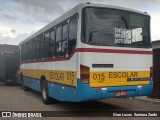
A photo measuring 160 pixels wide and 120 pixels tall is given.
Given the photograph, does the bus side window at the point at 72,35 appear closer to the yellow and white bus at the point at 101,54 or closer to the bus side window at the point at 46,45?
the yellow and white bus at the point at 101,54

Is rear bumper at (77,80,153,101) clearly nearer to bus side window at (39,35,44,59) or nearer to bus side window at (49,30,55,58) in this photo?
bus side window at (49,30,55,58)

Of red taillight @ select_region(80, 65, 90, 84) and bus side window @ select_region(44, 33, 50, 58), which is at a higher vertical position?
bus side window @ select_region(44, 33, 50, 58)

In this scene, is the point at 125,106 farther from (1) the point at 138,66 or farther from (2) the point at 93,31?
(2) the point at 93,31

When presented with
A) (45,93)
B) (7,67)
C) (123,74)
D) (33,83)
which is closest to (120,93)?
(123,74)

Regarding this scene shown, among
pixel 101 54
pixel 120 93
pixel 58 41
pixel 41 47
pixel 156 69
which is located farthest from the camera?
pixel 156 69

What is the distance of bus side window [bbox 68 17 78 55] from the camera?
8650 millimetres

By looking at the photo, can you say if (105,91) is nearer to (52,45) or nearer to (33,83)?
(52,45)

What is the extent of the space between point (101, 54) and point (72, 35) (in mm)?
1168

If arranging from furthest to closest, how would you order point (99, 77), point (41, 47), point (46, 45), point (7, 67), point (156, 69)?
point (7, 67) < point (156, 69) < point (41, 47) < point (46, 45) < point (99, 77)

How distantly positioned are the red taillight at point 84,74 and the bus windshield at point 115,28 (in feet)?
2.63

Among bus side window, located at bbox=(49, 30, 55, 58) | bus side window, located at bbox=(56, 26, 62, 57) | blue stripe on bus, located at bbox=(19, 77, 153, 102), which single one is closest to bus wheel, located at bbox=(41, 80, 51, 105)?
blue stripe on bus, located at bbox=(19, 77, 153, 102)

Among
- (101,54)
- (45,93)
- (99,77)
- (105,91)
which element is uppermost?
(101,54)

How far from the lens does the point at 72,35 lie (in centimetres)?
885

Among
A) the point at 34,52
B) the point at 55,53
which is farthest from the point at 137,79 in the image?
the point at 34,52
